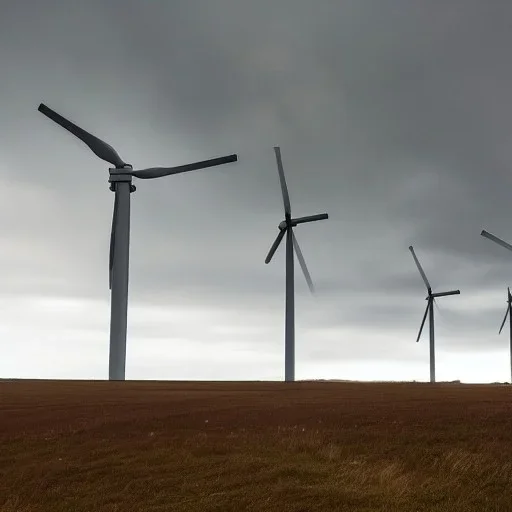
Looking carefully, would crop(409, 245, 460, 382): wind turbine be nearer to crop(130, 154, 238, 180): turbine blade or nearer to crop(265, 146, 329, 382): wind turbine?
crop(265, 146, 329, 382): wind turbine

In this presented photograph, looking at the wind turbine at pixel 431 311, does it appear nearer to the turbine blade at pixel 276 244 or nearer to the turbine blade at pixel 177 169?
the turbine blade at pixel 276 244

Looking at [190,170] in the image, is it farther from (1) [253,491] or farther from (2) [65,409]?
(1) [253,491]

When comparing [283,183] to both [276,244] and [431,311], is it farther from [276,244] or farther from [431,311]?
[431,311]

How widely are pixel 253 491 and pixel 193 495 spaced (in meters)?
2.15

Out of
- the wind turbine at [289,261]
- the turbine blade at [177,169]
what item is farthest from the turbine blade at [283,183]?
the turbine blade at [177,169]

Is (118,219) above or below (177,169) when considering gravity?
below

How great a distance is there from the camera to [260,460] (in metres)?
28.2

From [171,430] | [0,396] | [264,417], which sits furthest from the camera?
[0,396]

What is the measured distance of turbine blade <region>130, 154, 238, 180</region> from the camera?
92.4 metres

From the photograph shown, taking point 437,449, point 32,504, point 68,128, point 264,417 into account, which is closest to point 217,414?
point 264,417

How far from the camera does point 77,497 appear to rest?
25266 millimetres

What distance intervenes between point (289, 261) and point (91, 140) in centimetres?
3329

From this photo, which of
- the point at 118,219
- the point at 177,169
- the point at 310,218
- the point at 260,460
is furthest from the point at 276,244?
the point at 260,460

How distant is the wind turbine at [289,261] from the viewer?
98938mm
